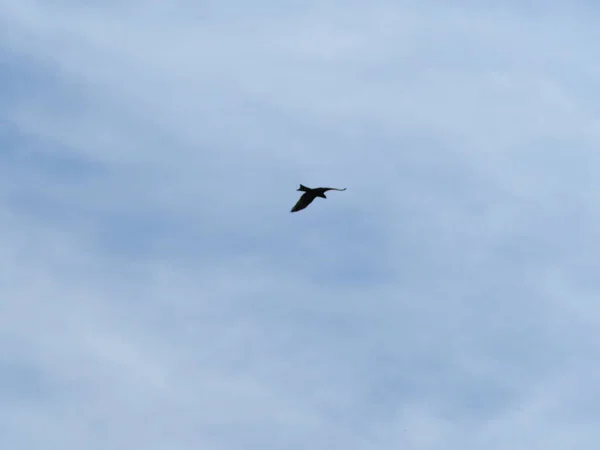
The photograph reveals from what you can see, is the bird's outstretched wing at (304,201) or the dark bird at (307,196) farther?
the bird's outstretched wing at (304,201)

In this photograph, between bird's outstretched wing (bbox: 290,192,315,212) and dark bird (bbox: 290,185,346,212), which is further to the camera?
bird's outstretched wing (bbox: 290,192,315,212)

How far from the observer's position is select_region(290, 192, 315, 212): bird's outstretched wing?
→ 141375 millimetres

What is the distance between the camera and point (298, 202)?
141875 mm

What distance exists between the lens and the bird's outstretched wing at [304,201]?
141m

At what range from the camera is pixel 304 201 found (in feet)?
466
